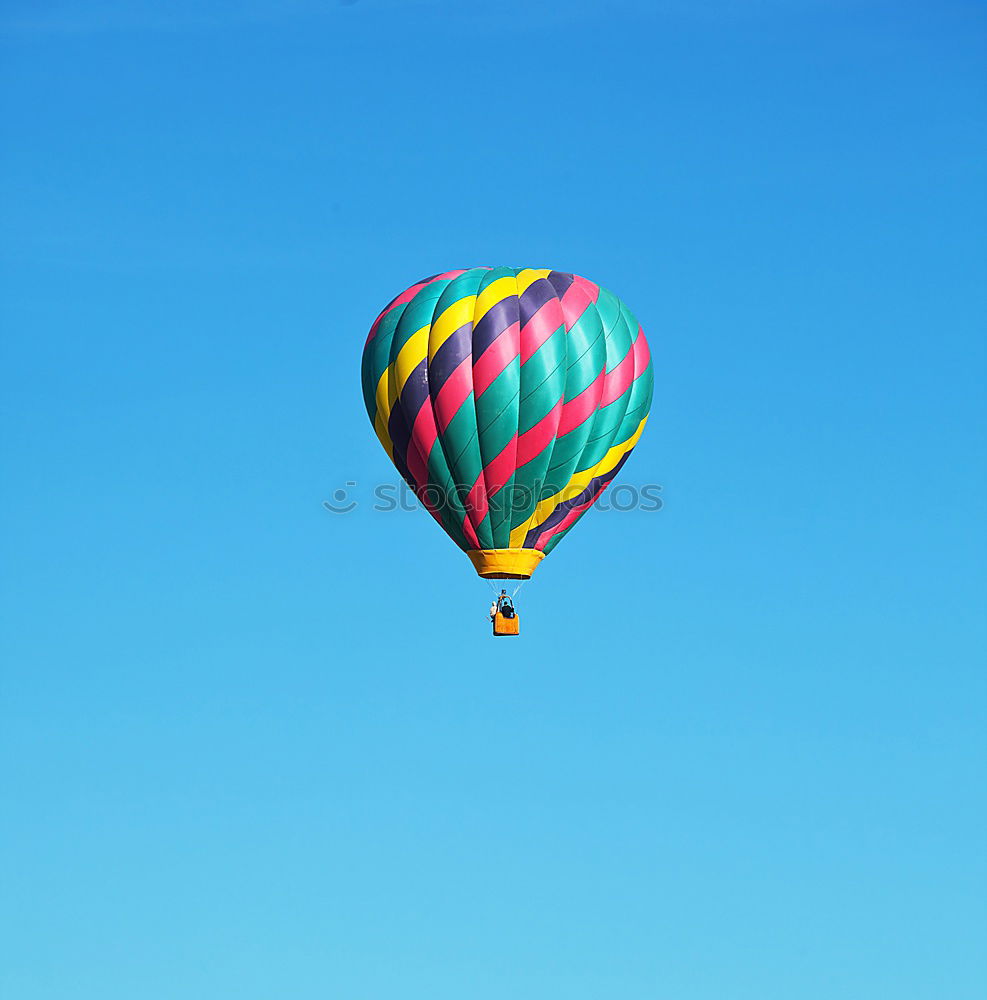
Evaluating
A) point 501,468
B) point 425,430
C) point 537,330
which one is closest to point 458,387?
point 425,430

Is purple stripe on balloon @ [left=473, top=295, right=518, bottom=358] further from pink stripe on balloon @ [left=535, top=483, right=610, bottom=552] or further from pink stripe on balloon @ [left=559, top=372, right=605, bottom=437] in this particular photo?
pink stripe on balloon @ [left=535, top=483, right=610, bottom=552]

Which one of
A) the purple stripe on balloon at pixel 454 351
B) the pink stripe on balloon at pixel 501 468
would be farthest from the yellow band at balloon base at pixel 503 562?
the purple stripe on balloon at pixel 454 351

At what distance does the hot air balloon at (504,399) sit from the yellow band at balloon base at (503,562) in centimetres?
2

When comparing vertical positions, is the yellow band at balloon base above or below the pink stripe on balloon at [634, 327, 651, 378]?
below

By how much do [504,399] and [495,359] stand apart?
82 centimetres

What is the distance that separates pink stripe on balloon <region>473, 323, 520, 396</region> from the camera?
179 ft

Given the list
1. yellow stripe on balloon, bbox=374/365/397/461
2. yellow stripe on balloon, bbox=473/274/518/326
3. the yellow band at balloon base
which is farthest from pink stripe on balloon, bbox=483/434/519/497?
yellow stripe on balloon, bbox=473/274/518/326

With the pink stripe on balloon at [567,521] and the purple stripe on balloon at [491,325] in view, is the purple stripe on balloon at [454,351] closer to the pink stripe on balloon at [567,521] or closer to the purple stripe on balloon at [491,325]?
the purple stripe on balloon at [491,325]

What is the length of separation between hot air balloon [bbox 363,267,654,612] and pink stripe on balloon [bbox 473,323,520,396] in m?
0.02

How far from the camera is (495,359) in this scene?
54.4m

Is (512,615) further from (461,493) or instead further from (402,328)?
(402,328)

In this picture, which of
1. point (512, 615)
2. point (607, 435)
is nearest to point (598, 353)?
point (607, 435)

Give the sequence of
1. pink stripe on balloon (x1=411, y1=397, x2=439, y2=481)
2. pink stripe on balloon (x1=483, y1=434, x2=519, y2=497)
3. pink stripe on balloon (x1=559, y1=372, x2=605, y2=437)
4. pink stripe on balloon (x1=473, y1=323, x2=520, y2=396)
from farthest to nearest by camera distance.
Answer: pink stripe on balloon (x1=411, y1=397, x2=439, y2=481) → pink stripe on balloon (x1=559, y1=372, x2=605, y2=437) → pink stripe on balloon (x1=483, y1=434, x2=519, y2=497) → pink stripe on balloon (x1=473, y1=323, x2=520, y2=396)

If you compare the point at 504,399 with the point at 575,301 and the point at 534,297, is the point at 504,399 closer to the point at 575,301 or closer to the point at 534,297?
the point at 534,297
